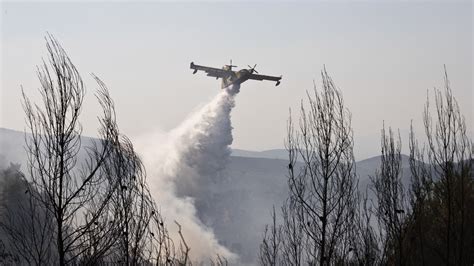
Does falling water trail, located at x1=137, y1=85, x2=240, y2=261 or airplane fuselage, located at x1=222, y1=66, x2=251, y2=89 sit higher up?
airplane fuselage, located at x1=222, y1=66, x2=251, y2=89

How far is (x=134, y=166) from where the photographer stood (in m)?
14.3

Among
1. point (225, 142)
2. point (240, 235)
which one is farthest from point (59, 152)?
point (240, 235)

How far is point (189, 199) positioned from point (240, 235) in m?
98.7

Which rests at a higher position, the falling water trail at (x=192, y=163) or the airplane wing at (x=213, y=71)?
the airplane wing at (x=213, y=71)

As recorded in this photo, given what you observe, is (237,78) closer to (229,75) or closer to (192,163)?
(229,75)

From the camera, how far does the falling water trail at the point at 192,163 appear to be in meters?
72.9

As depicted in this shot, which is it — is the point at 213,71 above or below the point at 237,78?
above

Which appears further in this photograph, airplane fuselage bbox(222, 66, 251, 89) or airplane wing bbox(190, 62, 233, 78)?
airplane wing bbox(190, 62, 233, 78)

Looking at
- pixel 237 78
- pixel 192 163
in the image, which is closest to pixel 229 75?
pixel 237 78

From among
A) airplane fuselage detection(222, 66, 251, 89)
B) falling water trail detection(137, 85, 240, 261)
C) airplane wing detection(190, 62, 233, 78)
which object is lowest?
falling water trail detection(137, 85, 240, 261)

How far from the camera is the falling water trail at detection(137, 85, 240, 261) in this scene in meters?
72.9

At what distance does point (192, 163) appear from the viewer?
81.1 m

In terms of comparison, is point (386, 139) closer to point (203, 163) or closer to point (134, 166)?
point (134, 166)

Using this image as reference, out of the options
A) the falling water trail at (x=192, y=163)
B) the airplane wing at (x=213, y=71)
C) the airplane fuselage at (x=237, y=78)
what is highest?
the airplane wing at (x=213, y=71)
